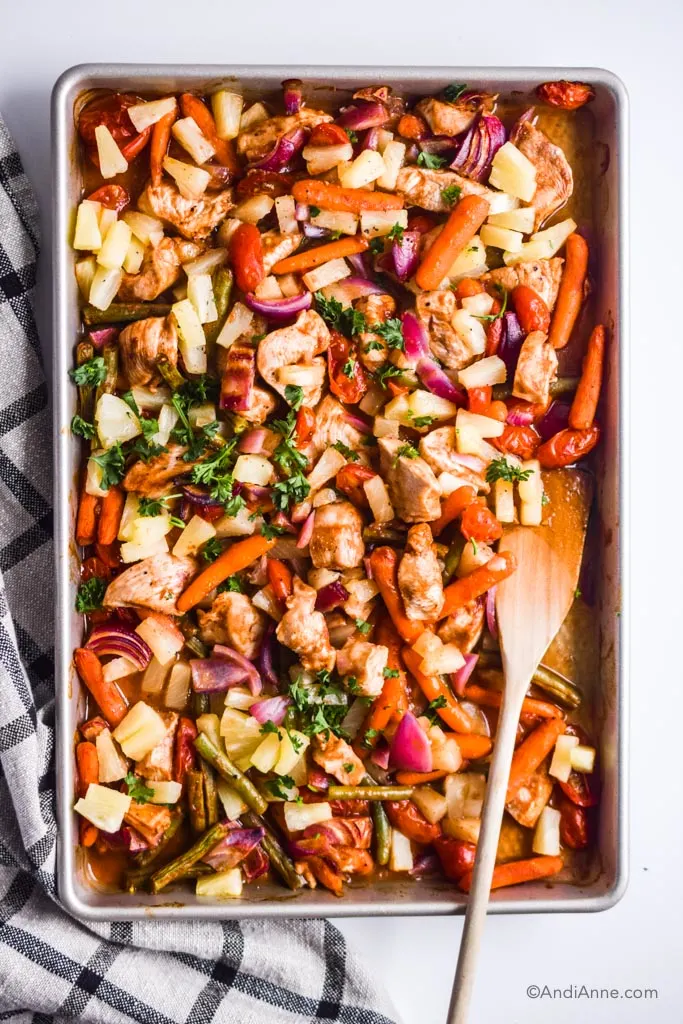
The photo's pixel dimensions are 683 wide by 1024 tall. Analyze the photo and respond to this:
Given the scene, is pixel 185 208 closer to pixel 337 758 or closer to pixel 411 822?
pixel 337 758

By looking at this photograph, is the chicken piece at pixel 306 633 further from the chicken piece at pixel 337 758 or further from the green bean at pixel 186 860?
the green bean at pixel 186 860

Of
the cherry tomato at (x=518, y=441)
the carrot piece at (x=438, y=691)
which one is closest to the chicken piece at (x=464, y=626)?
the carrot piece at (x=438, y=691)

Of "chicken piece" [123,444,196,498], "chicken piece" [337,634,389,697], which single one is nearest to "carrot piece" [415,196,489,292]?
"chicken piece" [123,444,196,498]

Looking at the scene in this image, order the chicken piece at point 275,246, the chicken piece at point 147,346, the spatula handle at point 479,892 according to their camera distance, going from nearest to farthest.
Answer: the spatula handle at point 479,892, the chicken piece at point 147,346, the chicken piece at point 275,246

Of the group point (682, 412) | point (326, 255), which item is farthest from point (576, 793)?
point (326, 255)

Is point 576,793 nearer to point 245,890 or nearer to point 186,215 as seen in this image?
point 245,890

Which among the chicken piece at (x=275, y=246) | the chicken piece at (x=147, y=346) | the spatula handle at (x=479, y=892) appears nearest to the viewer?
the spatula handle at (x=479, y=892)

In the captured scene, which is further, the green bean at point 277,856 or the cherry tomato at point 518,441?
the cherry tomato at point 518,441
